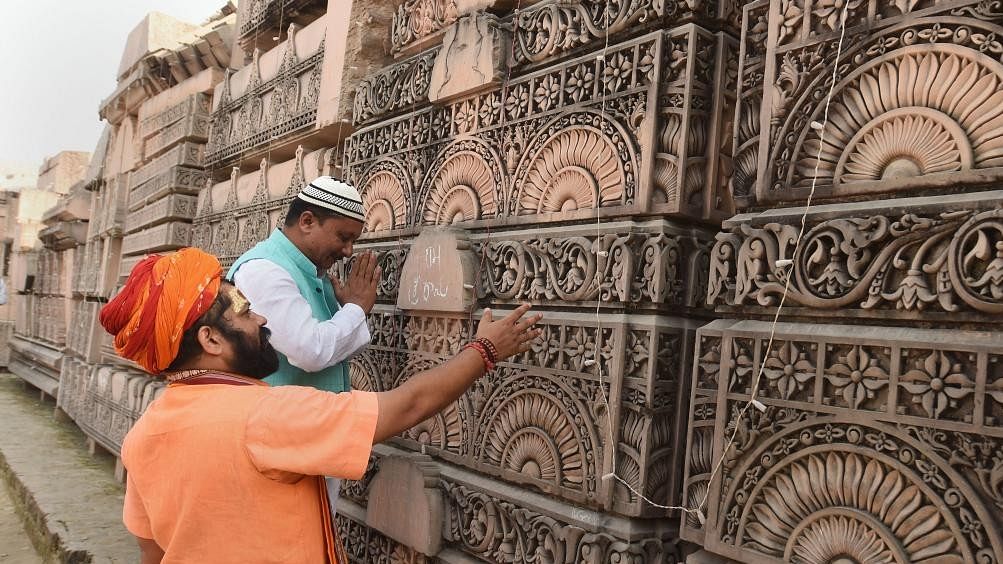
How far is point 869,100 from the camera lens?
4.55ft

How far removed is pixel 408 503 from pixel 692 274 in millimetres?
1216

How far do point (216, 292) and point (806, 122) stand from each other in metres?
1.24

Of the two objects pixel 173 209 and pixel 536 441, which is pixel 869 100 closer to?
pixel 536 441

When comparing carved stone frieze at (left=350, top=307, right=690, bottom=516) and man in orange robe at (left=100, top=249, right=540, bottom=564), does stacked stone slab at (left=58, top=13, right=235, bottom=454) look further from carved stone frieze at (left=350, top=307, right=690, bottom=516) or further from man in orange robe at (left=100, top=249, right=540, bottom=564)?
man in orange robe at (left=100, top=249, right=540, bottom=564)

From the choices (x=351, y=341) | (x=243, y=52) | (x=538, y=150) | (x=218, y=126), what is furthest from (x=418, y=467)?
(x=243, y=52)

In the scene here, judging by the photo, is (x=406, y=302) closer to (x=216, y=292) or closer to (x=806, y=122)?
(x=216, y=292)

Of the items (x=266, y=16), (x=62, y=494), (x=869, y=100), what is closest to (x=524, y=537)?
(x=869, y=100)

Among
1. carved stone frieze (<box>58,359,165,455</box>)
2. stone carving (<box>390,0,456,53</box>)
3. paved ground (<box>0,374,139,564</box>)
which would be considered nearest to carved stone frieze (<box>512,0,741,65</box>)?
stone carving (<box>390,0,456,53</box>)

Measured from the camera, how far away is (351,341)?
2.13 metres

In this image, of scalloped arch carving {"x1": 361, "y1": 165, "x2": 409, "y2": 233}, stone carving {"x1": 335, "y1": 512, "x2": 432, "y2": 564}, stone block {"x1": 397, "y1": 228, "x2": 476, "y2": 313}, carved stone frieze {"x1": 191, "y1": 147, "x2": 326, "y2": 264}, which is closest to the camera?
stone block {"x1": 397, "y1": 228, "x2": 476, "y2": 313}

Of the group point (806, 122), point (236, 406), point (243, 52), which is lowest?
point (236, 406)

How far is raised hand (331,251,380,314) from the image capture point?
247cm

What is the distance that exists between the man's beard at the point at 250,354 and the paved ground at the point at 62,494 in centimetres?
285

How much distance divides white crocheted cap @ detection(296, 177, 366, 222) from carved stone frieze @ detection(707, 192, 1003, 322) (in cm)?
116
